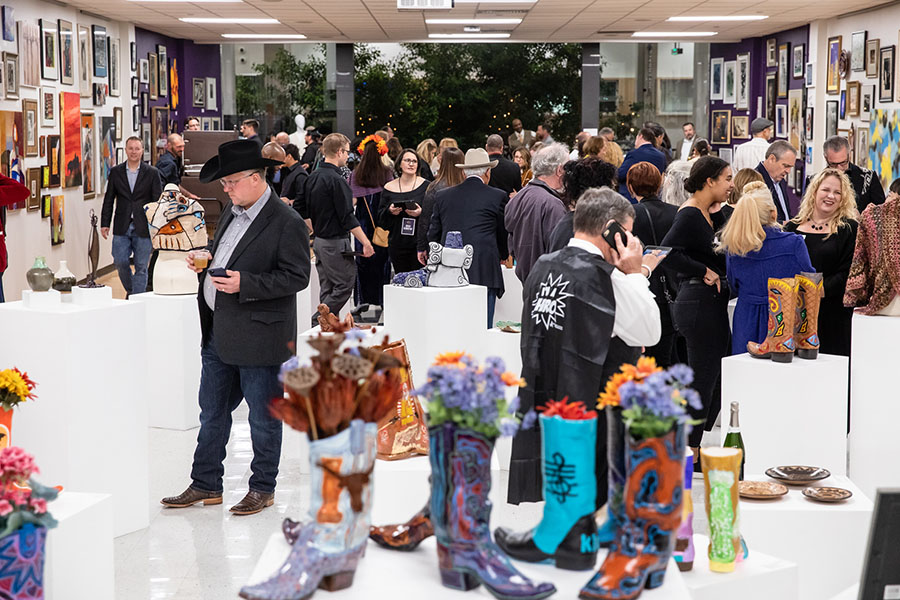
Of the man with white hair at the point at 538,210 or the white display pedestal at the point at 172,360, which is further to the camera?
the white display pedestal at the point at 172,360

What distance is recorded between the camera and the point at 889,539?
2193mm

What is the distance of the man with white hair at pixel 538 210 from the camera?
656cm

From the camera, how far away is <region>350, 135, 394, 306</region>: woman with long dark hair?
9695 mm

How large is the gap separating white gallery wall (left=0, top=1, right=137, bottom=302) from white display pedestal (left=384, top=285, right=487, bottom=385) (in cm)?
415

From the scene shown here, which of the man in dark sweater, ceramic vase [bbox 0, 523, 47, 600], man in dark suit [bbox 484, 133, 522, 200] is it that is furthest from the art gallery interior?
man in dark suit [bbox 484, 133, 522, 200]

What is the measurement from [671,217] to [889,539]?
3854 millimetres

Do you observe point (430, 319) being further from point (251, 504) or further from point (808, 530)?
point (808, 530)

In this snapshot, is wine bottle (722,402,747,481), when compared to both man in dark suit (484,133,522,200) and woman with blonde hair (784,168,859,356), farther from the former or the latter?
man in dark suit (484,133,522,200)

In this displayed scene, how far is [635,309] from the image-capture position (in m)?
3.45

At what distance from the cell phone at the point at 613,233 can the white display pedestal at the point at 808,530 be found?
0.97 metres

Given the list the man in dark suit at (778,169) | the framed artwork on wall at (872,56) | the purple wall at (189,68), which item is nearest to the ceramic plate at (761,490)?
the man in dark suit at (778,169)

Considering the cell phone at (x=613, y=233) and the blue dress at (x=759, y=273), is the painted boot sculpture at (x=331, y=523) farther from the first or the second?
the blue dress at (x=759, y=273)

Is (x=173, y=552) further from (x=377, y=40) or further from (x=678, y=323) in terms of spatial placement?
(x=377, y=40)

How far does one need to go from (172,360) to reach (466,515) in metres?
4.88
